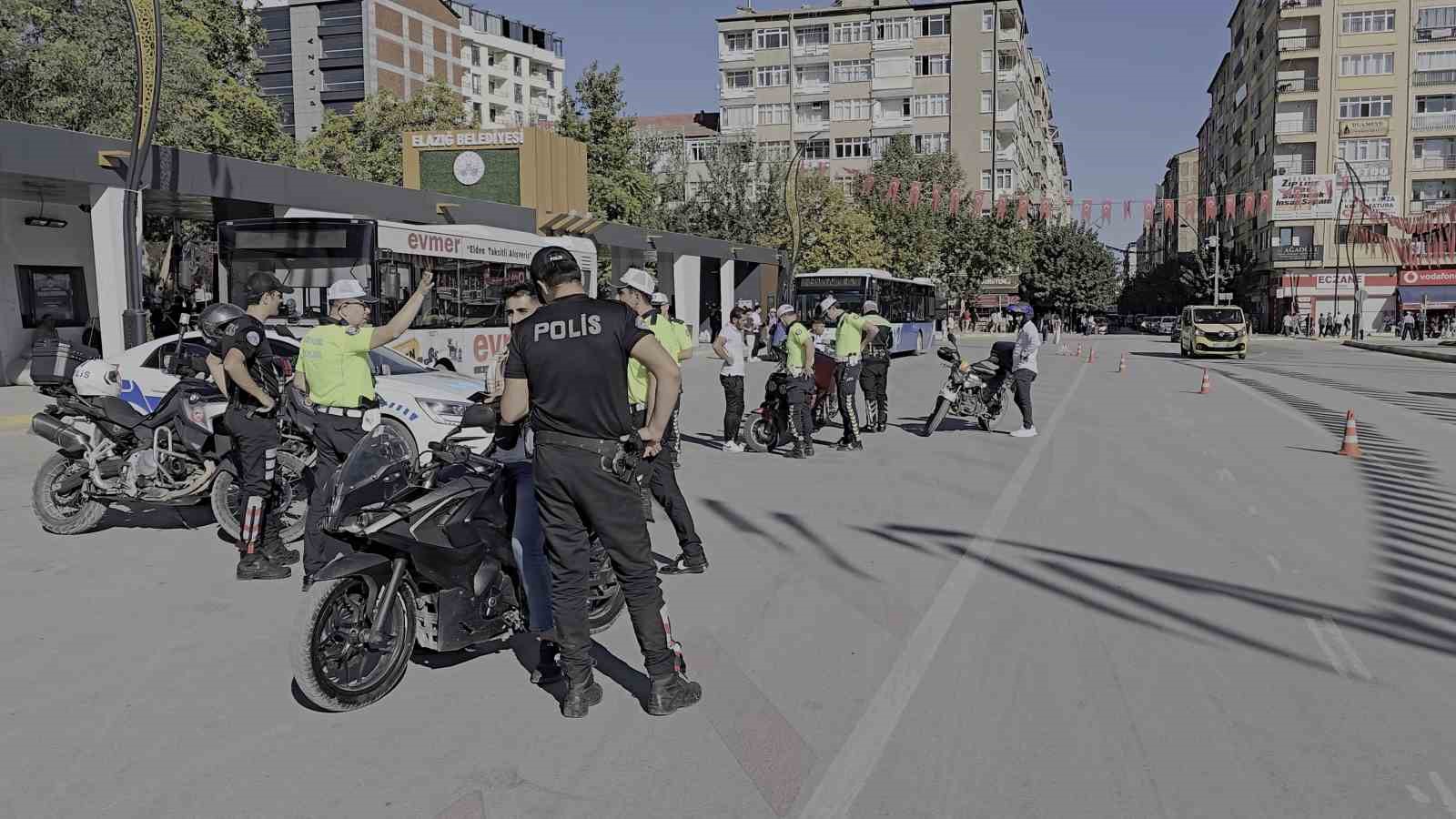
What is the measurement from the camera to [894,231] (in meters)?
62.6

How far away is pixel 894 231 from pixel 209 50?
36268 millimetres

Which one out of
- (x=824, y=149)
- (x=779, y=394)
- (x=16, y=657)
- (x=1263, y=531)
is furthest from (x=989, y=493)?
(x=824, y=149)

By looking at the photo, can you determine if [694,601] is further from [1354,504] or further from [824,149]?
[824,149]

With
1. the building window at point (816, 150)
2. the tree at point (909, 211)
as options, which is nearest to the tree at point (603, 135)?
the tree at point (909, 211)

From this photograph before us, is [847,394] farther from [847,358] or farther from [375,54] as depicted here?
[375,54]

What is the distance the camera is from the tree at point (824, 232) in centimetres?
5806

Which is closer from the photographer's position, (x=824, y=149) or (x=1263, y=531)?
(x=1263, y=531)

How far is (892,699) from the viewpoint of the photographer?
15.9 ft

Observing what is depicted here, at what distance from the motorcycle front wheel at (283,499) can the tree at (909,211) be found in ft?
181

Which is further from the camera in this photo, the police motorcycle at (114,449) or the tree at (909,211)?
the tree at (909,211)

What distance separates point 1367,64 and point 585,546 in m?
79.3

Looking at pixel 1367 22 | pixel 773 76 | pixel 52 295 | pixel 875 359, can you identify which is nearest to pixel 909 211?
pixel 773 76

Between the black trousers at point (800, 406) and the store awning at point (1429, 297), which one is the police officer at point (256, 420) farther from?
the store awning at point (1429, 297)

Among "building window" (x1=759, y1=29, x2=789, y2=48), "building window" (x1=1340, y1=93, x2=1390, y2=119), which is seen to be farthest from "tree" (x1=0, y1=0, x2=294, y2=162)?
"building window" (x1=1340, y1=93, x2=1390, y2=119)
